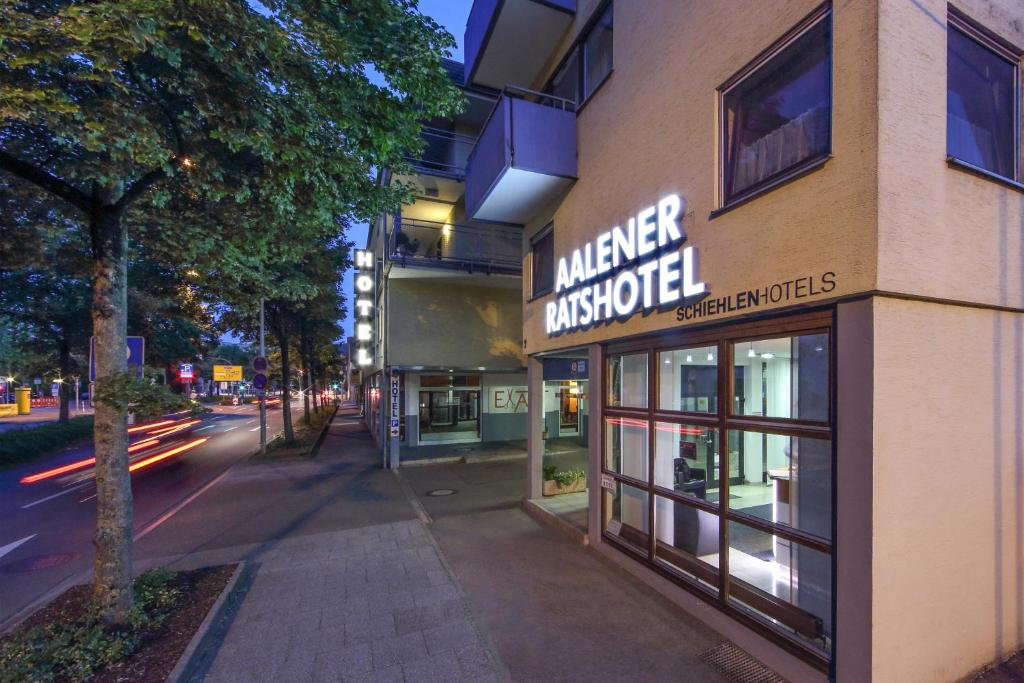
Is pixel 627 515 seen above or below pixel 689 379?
below

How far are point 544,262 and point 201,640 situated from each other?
313 inches

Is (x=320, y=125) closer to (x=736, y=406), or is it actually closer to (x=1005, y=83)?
(x=736, y=406)

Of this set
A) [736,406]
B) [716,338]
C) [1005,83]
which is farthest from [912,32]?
[736,406]

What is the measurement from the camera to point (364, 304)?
51.1 feet

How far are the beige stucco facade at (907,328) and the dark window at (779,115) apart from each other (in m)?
0.18

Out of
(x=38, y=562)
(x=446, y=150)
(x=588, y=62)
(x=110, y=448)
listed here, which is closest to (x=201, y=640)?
(x=110, y=448)

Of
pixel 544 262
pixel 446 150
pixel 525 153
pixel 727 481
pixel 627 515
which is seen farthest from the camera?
pixel 446 150

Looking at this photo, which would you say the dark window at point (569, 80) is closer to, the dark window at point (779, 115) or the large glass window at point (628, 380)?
the dark window at point (779, 115)

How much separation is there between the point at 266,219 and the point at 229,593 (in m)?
5.30

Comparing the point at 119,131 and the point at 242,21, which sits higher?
the point at 242,21

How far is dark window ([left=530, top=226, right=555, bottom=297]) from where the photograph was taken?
9008 mm

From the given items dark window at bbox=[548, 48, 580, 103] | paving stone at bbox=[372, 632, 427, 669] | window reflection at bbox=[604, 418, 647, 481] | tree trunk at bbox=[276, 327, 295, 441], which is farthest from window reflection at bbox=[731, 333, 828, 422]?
tree trunk at bbox=[276, 327, 295, 441]

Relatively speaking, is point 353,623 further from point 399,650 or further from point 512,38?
point 512,38

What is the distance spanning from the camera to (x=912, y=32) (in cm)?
350
